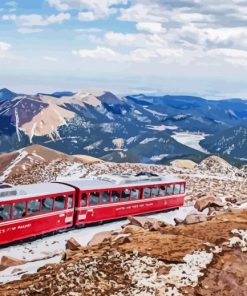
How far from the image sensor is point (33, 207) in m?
36.0

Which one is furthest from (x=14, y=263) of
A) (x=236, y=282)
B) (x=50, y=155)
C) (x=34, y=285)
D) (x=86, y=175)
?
(x=50, y=155)

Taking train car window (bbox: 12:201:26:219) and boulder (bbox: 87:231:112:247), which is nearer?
boulder (bbox: 87:231:112:247)

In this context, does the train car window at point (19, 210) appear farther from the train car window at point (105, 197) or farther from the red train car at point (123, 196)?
the train car window at point (105, 197)

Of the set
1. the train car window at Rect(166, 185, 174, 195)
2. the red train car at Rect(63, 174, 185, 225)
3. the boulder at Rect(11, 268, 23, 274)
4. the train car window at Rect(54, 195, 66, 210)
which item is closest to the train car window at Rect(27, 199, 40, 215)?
the train car window at Rect(54, 195, 66, 210)

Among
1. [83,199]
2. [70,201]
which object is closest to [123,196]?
[83,199]

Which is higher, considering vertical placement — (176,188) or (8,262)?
(176,188)

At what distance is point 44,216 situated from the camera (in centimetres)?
3700

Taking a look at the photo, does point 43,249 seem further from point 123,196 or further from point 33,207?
point 123,196

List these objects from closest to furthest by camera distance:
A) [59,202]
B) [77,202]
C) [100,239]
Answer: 1. [100,239]
2. [59,202]
3. [77,202]

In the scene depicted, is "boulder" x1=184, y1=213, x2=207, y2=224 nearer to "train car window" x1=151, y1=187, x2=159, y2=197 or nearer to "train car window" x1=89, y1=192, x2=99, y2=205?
"train car window" x1=89, y1=192, x2=99, y2=205

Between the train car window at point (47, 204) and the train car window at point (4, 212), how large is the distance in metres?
3.15

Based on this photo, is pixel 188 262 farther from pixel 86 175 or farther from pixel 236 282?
pixel 86 175

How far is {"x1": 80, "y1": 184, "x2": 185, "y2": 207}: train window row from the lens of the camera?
40656 mm

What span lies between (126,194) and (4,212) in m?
13.4
